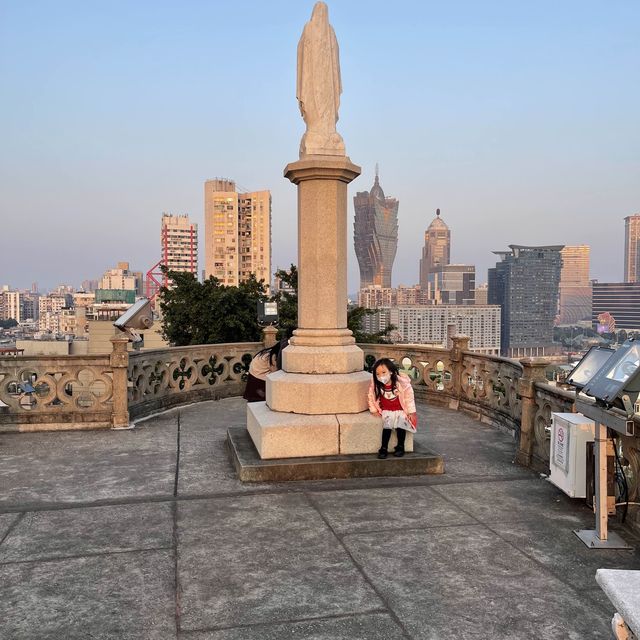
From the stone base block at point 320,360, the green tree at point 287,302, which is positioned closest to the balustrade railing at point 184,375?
the stone base block at point 320,360

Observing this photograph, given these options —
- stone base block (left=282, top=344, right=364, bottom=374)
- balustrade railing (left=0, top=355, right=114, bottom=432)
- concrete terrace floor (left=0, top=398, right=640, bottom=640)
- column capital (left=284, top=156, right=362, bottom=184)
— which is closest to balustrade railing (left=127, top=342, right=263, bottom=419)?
balustrade railing (left=0, top=355, right=114, bottom=432)

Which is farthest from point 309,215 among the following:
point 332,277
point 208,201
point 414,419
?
point 208,201

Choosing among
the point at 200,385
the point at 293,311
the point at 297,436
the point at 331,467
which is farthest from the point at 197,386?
the point at 293,311

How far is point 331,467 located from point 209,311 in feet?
74.8

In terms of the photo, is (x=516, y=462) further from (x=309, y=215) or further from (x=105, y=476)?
(x=105, y=476)

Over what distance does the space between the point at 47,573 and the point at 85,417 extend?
5.69m

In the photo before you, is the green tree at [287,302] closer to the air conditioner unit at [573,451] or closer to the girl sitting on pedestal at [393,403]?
the girl sitting on pedestal at [393,403]

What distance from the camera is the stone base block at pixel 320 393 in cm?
724

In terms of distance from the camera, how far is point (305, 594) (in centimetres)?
392

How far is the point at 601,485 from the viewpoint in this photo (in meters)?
4.85

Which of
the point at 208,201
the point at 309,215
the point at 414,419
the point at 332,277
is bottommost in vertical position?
the point at 414,419

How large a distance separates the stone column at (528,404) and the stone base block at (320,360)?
7.43 ft

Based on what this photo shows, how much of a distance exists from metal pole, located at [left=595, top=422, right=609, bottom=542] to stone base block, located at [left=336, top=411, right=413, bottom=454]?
8.57 feet

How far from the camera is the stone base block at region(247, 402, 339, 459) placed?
687cm
